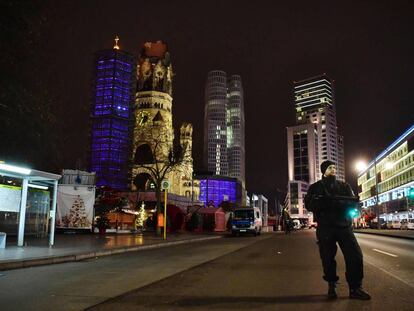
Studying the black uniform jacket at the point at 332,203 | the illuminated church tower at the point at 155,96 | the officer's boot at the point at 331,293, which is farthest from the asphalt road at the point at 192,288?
the illuminated church tower at the point at 155,96

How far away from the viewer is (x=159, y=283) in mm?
8320

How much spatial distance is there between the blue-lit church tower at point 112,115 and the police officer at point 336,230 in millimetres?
118615

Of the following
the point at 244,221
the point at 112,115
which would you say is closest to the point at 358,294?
the point at 244,221

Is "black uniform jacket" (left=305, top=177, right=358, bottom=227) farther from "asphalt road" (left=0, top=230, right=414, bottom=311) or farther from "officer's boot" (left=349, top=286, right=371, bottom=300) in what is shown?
"asphalt road" (left=0, top=230, right=414, bottom=311)

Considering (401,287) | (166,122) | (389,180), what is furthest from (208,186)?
(401,287)

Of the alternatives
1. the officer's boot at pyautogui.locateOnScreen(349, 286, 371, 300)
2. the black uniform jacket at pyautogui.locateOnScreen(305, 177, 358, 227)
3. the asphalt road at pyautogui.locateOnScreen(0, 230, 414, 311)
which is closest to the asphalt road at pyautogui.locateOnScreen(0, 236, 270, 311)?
the asphalt road at pyautogui.locateOnScreen(0, 230, 414, 311)

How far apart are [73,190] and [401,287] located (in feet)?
75.0

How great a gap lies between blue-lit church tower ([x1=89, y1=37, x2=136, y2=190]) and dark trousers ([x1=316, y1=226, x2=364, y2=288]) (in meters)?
119

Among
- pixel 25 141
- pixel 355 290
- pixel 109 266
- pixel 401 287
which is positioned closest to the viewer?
pixel 355 290

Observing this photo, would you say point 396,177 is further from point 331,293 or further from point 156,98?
point 331,293

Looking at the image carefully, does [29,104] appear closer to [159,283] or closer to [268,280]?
[159,283]

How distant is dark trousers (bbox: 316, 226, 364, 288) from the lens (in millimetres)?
6141

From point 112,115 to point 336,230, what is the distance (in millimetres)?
129051

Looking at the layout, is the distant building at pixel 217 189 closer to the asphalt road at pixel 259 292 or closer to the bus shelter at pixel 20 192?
the bus shelter at pixel 20 192
